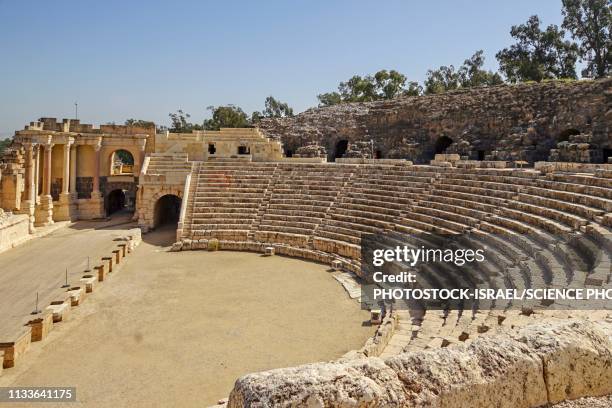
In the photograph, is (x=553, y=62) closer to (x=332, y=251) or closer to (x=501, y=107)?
(x=501, y=107)

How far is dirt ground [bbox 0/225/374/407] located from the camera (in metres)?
8.21

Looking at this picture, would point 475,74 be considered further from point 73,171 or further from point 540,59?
point 73,171

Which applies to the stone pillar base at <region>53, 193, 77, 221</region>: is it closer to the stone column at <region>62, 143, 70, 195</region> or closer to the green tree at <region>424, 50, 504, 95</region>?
the stone column at <region>62, 143, 70, 195</region>

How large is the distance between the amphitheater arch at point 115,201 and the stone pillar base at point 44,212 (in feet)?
11.5

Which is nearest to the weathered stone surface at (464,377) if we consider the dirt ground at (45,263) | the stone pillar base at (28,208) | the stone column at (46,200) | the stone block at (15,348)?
the stone block at (15,348)

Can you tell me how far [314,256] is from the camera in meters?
17.1

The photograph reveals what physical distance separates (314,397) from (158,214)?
73.7 ft

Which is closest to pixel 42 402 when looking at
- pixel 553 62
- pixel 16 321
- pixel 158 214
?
pixel 16 321

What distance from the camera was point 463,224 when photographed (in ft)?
47.0

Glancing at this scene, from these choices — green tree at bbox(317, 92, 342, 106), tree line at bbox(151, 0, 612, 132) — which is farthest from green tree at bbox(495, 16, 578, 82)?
green tree at bbox(317, 92, 342, 106)

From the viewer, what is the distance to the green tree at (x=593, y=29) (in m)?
31.5

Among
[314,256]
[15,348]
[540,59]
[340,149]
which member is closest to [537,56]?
[540,59]

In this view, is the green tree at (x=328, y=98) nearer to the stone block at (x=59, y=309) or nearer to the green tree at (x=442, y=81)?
the green tree at (x=442, y=81)

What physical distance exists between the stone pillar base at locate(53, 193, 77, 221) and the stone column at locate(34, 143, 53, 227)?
0.69 meters
